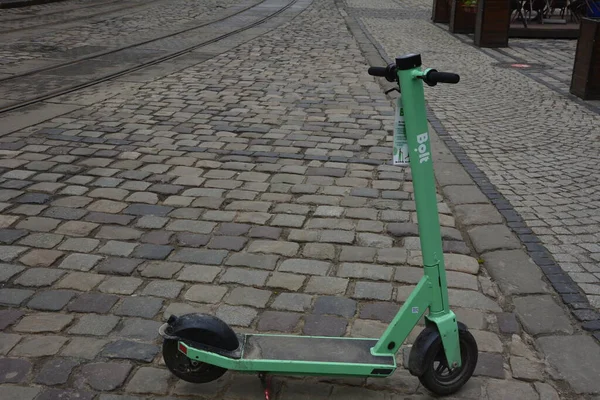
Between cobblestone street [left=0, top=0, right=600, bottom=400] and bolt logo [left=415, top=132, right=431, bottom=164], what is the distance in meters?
1.01

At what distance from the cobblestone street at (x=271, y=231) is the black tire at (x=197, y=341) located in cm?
8

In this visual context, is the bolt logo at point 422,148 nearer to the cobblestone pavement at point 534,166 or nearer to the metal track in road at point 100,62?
the cobblestone pavement at point 534,166

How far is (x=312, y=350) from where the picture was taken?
277 cm

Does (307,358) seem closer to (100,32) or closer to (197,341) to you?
(197,341)

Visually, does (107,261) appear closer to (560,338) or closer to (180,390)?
(180,390)

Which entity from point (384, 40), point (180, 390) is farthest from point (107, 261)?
point (384, 40)

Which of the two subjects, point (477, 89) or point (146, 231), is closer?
point (146, 231)

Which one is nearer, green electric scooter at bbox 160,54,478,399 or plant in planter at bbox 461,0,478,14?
green electric scooter at bbox 160,54,478,399

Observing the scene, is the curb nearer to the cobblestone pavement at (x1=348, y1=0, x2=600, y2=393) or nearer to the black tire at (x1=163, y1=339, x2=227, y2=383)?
the cobblestone pavement at (x1=348, y1=0, x2=600, y2=393)

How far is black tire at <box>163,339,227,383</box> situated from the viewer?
2754 millimetres

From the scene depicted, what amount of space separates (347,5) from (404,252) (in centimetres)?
1909

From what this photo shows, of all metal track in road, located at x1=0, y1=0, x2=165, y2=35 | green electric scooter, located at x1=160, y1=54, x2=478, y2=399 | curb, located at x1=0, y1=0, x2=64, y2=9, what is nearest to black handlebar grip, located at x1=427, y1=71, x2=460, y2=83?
green electric scooter, located at x1=160, y1=54, x2=478, y2=399

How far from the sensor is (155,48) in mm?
12258

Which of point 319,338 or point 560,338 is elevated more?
point 319,338
